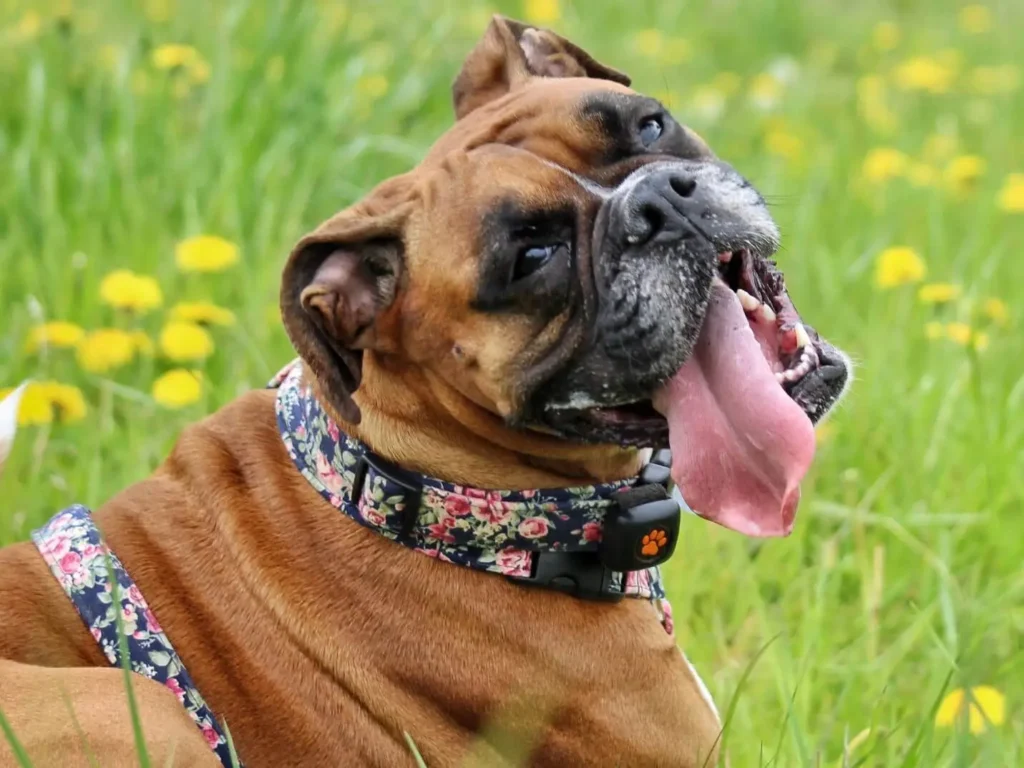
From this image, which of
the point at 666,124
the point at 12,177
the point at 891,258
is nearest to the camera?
the point at 666,124

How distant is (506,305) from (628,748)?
909 mm

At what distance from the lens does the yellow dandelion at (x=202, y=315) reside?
4289mm

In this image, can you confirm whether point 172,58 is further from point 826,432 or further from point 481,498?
point 481,498

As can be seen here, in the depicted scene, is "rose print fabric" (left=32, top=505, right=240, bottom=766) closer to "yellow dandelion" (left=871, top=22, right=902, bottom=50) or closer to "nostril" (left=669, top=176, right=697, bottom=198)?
"nostril" (left=669, top=176, right=697, bottom=198)

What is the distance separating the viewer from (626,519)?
273 centimetres

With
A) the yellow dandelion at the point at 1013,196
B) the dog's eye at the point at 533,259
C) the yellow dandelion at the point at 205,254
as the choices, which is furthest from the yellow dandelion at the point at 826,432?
the yellow dandelion at the point at 205,254

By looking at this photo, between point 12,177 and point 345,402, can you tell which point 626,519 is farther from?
point 12,177

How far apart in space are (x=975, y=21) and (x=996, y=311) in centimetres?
465

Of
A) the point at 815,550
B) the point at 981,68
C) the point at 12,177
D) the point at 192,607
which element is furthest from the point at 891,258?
the point at 981,68

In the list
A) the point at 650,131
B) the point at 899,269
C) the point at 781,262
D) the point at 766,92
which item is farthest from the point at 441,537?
the point at 766,92

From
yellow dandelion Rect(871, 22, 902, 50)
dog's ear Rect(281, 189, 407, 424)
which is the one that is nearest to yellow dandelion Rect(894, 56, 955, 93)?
yellow dandelion Rect(871, 22, 902, 50)

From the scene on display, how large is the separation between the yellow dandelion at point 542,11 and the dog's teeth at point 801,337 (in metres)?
4.75

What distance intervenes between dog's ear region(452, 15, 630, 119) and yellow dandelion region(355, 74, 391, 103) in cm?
258

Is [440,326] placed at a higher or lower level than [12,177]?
higher
